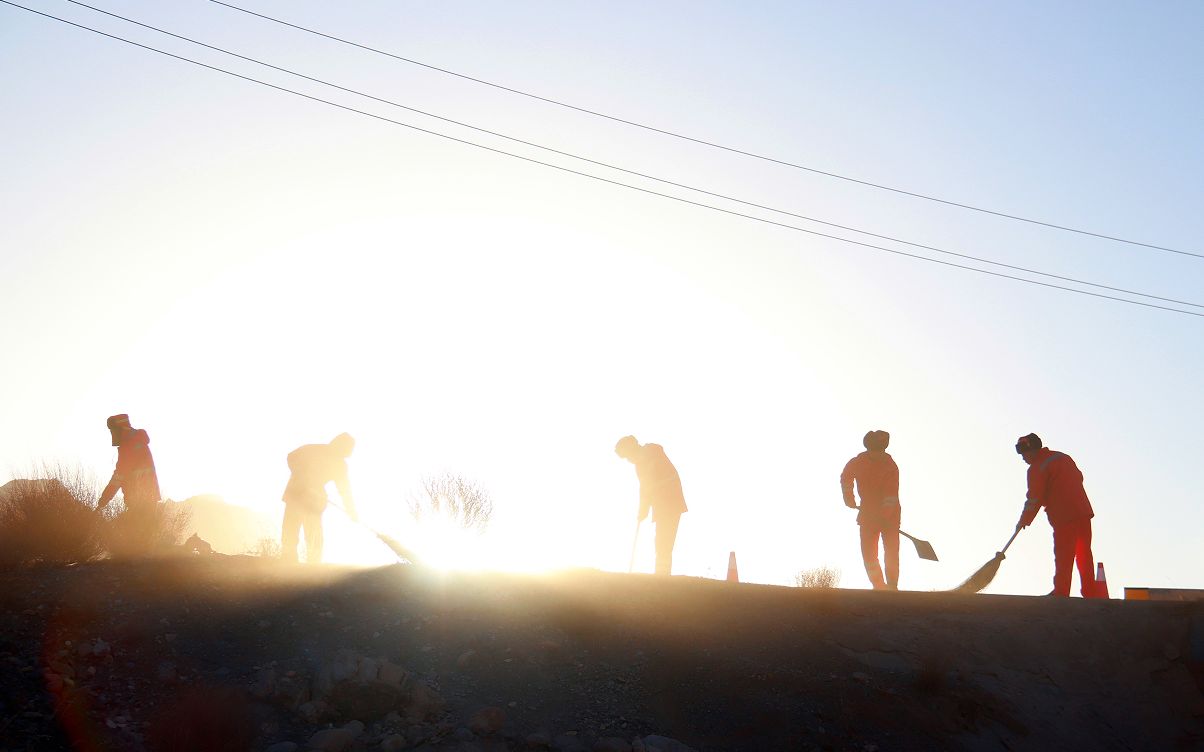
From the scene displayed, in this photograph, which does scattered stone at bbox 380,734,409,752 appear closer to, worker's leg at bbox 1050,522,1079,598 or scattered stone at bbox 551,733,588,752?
scattered stone at bbox 551,733,588,752

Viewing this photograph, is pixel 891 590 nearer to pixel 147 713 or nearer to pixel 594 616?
pixel 594 616

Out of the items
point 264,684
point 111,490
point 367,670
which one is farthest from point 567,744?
point 111,490

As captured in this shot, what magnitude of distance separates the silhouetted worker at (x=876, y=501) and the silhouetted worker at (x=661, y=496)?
218cm

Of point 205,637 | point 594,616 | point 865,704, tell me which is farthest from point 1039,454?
point 205,637

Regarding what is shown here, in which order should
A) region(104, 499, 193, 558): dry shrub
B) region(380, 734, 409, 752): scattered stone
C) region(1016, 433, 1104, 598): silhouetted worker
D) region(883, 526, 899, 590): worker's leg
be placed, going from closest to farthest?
region(380, 734, 409, 752): scattered stone, region(104, 499, 193, 558): dry shrub, region(1016, 433, 1104, 598): silhouetted worker, region(883, 526, 899, 590): worker's leg

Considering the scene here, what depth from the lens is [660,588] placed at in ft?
40.5

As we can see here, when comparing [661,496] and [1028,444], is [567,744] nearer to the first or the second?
[661,496]

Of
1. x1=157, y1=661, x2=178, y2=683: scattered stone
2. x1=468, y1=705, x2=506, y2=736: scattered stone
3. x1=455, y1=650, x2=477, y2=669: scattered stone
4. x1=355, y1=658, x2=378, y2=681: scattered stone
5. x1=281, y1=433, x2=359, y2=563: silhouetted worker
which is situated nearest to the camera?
x1=468, y1=705, x2=506, y2=736: scattered stone

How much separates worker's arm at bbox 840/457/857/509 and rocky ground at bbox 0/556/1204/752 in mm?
1779

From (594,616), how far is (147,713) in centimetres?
426

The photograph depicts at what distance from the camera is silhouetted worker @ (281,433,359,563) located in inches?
603

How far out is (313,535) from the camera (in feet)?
50.7

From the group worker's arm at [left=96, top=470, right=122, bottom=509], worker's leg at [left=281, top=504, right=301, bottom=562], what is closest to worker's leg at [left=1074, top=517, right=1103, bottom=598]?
worker's leg at [left=281, top=504, right=301, bottom=562]

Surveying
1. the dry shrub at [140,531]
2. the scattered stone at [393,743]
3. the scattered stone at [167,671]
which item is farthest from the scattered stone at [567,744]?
the dry shrub at [140,531]
